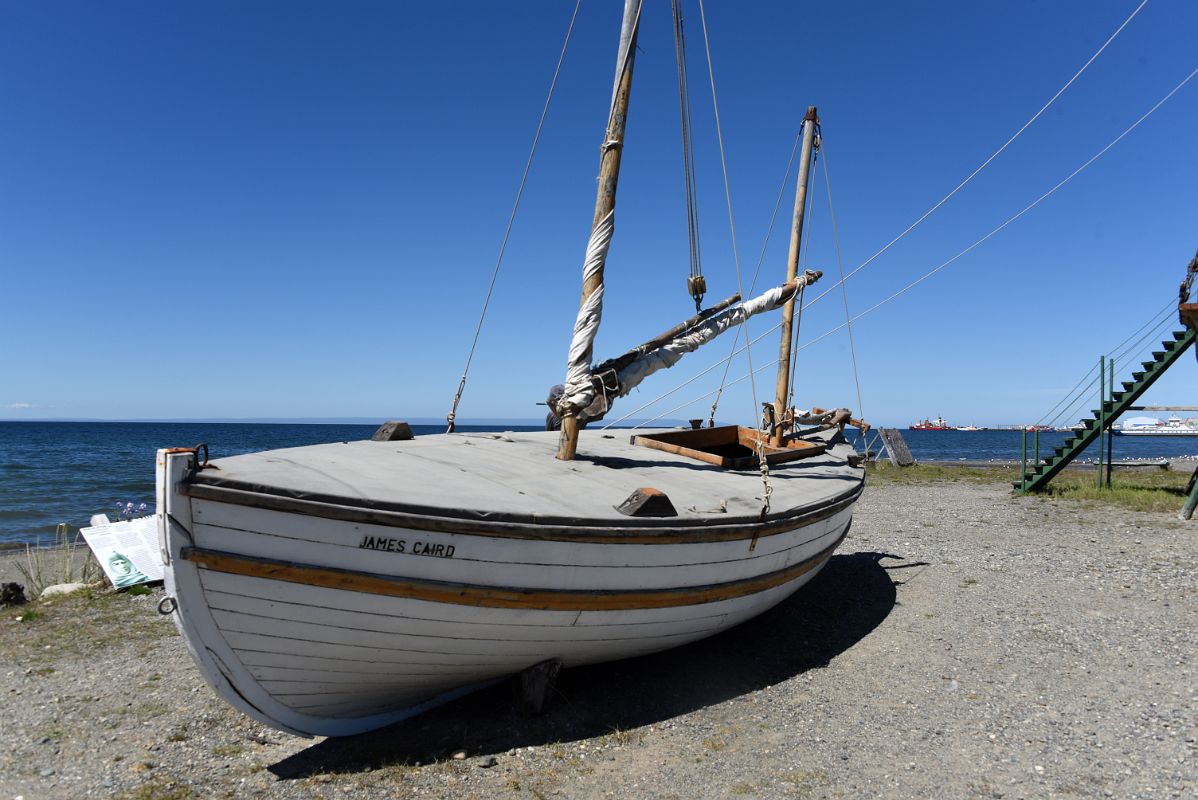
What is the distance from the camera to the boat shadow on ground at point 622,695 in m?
5.69

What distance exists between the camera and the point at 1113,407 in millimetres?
19281

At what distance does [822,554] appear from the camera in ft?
29.3

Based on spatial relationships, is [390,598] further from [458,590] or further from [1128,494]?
[1128,494]

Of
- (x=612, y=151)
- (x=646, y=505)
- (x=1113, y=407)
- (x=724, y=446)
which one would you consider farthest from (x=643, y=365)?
(x=1113, y=407)

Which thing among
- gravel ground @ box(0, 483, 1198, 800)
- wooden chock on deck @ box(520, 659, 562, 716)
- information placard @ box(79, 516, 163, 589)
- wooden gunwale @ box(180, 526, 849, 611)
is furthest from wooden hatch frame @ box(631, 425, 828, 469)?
information placard @ box(79, 516, 163, 589)

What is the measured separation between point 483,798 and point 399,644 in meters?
1.25

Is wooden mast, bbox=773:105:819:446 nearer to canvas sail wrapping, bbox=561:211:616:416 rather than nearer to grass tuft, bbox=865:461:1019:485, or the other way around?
canvas sail wrapping, bbox=561:211:616:416

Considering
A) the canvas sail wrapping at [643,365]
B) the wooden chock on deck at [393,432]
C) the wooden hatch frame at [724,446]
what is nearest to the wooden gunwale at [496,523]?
the canvas sail wrapping at [643,365]

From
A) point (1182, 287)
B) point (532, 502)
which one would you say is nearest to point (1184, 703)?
point (532, 502)

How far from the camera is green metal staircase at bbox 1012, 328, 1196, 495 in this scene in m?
18.0

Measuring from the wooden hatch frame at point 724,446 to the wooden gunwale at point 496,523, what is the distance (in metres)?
2.92

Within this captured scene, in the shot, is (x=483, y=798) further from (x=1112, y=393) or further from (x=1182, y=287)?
(x=1112, y=393)

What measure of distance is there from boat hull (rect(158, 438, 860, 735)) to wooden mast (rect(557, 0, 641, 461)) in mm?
2496

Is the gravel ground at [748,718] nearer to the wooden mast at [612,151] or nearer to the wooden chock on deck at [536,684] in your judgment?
the wooden chock on deck at [536,684]
